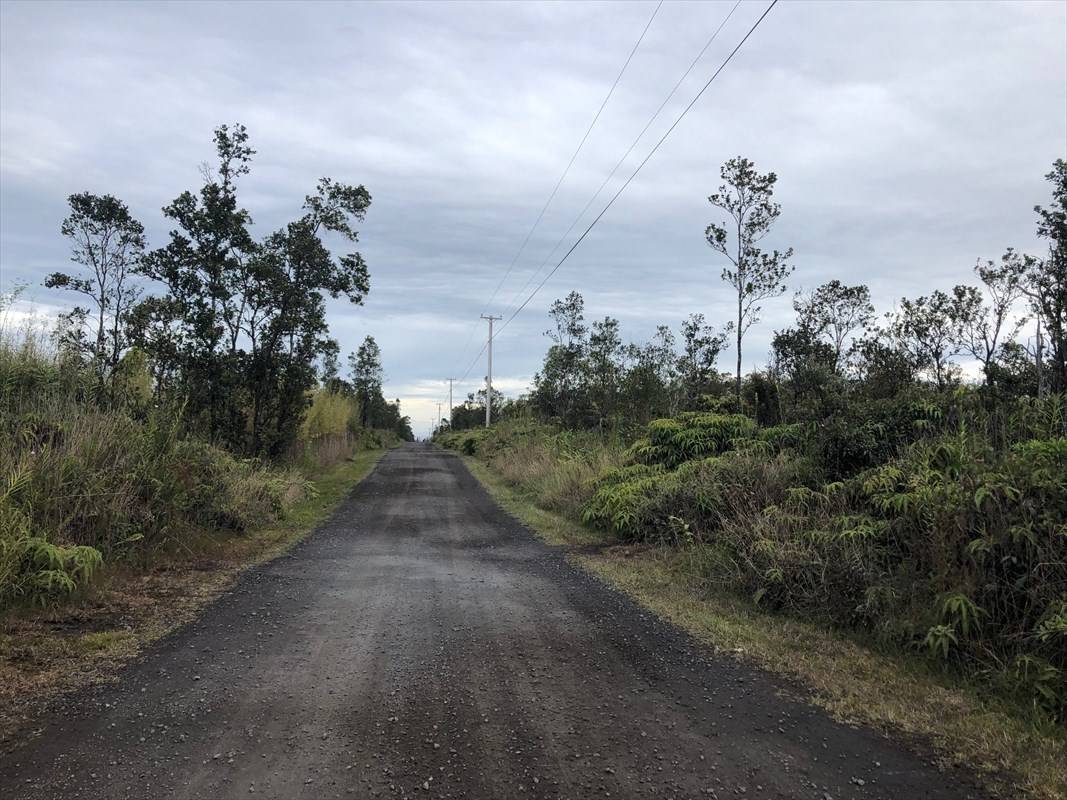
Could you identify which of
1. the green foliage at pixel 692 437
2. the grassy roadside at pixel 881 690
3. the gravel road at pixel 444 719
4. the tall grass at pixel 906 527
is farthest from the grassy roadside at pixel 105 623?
the green foliage at pixel 692 437

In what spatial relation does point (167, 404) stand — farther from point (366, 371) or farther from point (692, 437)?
point (366, 371)

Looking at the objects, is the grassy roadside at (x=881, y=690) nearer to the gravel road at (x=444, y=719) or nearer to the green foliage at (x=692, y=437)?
the gravel road at (x=444, y=719)

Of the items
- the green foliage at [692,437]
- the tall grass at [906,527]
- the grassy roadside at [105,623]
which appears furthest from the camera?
the green foliage at [692,437]

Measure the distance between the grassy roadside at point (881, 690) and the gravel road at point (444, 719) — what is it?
228 mm

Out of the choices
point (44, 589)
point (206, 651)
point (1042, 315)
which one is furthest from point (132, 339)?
point (1042, 315)

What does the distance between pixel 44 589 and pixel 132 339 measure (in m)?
9.73

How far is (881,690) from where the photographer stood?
4371mm

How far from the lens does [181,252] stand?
13648 millimetres

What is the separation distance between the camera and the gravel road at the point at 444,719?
10.3ft

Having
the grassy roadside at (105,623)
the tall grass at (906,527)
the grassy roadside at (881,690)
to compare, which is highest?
the tall grass at (906,527)

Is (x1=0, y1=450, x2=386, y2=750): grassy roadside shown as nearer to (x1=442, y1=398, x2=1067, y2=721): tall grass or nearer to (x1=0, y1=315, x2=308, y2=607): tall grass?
(x1=0, y1=315, x2=308, y2=607): tall grass

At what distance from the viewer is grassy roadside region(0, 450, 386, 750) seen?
4.16 meters

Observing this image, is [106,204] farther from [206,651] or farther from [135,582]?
[206,651]

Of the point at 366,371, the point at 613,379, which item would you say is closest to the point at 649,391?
the point at 613,379
